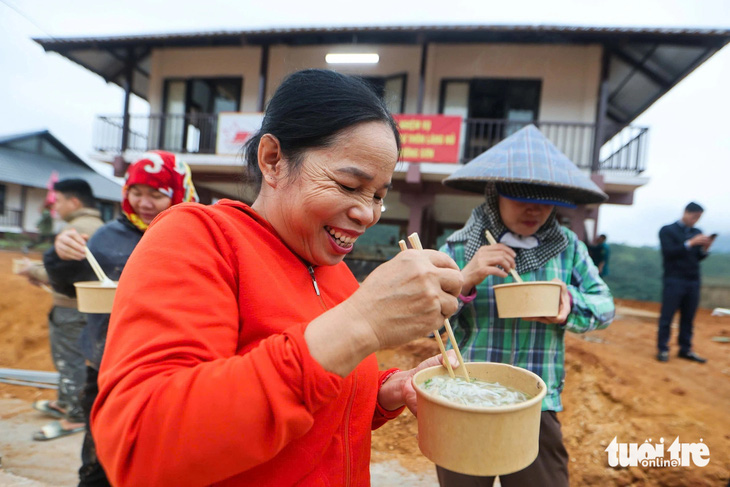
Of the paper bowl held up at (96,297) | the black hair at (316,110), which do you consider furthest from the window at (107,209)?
the black hair at (316,110)

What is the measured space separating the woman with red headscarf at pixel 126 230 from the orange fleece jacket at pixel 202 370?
1620 mm

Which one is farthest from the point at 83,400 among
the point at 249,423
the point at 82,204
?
the point at 249,423

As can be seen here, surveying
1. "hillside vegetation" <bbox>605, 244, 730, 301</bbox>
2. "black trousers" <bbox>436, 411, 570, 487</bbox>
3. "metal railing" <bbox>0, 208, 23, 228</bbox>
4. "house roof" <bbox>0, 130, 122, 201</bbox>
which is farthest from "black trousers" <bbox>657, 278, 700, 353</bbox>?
"house roof" <bbox>0, 130, 122, 201</bbox>

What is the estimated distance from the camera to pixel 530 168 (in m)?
2.06

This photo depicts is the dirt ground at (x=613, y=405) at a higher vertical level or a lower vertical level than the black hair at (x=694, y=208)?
lower

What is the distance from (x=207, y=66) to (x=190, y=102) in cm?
107

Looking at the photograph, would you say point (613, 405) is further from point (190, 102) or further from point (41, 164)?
point (41, 164)

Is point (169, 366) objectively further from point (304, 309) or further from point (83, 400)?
point (83, 400)

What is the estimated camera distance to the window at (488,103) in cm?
977

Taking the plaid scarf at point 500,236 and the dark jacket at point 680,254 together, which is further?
the dark jacket at point 680,254

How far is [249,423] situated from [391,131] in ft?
2.44

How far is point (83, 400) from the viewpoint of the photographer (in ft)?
7.68

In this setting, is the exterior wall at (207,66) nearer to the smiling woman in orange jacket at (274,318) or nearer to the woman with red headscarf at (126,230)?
the woman with red headscarf at (126,230)

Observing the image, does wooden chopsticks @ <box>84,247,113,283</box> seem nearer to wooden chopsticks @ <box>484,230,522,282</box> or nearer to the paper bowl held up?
the paper bowl held up
